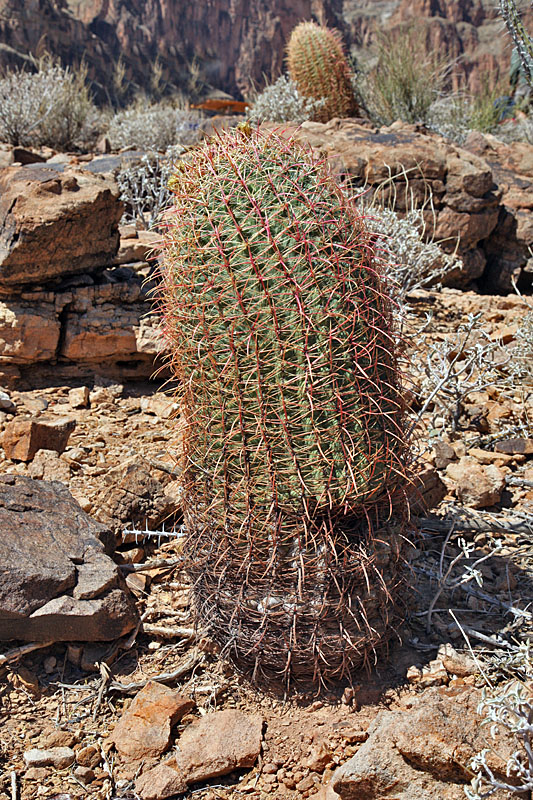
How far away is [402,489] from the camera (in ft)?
7.88

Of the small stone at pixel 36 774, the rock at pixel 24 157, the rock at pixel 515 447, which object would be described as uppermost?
the rock at pixel 24 157

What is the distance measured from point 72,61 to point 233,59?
31.3 feet

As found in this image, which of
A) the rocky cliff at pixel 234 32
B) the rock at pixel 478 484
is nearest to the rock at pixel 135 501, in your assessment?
the rock at pixel 478 484

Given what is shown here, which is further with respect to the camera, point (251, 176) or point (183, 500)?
point (183, 500)

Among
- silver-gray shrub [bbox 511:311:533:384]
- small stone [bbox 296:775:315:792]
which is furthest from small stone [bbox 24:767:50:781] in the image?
silver-gray shrub [bbox 511:311:533:384]

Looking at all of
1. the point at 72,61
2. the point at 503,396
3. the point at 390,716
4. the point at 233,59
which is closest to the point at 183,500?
the point at 390,716

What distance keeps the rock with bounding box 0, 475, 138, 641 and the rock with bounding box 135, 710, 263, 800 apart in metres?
0.51

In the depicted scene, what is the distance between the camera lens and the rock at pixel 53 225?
401 cm

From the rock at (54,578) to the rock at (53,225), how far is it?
169 centimetres

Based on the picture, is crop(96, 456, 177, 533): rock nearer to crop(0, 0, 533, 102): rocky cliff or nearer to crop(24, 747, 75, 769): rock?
crop(24, 747, 75, 769): rock

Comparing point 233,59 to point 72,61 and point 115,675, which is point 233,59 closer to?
point 72,61

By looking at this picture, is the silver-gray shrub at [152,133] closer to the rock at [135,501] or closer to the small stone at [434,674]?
the rock at [135,501]

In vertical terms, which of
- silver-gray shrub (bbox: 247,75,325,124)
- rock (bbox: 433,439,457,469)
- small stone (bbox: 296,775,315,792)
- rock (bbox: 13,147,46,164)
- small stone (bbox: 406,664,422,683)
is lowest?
small stone (bbox: 296,775,315,792)

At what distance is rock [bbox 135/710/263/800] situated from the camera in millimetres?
2170
